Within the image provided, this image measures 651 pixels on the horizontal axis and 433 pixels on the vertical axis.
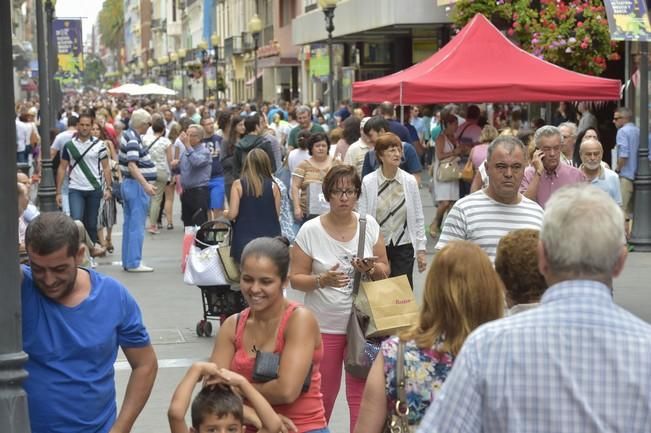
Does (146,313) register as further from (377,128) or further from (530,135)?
(530,135)

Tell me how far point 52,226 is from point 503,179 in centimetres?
294

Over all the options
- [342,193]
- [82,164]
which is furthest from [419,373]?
[82,164]

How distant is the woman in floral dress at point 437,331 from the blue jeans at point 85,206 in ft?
37.9

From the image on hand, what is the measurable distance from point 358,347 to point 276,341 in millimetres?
1919

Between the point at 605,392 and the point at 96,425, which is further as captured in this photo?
the point at 96,425

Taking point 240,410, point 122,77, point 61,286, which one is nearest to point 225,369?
point 240,410

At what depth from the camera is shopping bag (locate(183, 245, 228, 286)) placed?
34.8ft

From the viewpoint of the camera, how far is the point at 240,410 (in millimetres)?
4578

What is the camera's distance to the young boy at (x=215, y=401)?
14.9 feet

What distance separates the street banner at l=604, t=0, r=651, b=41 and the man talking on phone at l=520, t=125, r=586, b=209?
192 inches

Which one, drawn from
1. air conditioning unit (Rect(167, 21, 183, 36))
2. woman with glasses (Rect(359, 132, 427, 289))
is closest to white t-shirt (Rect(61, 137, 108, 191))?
woman with glasses (Rect(359, 132, 427, 289))

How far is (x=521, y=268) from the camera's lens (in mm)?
4355

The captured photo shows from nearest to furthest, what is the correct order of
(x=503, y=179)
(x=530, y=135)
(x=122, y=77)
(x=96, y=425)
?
(x=96, y=425)
(x=503, y=179)
(x=530, y=135)
(x=122, y=77)

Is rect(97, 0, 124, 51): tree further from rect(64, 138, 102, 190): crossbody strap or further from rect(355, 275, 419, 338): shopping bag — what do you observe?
rect(355, 275, 419, 338): shopping bag
